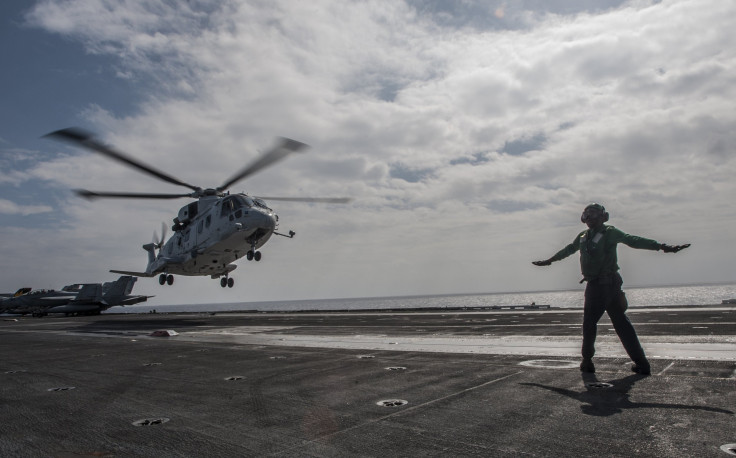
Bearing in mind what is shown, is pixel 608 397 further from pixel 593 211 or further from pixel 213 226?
pixel 213 226

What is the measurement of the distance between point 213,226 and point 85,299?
156ft

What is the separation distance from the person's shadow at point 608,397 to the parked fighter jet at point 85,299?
228 feet

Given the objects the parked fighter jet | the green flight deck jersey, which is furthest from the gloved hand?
the parked fighter jet

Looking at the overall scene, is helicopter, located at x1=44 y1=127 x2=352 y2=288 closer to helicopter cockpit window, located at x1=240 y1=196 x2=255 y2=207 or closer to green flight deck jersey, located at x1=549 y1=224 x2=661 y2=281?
helicopter cockpit window, located at x1=240 y1=196 x2=255 y2=207

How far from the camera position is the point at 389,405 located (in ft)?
17.6

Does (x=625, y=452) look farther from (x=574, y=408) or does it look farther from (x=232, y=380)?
(x=232, y=380)

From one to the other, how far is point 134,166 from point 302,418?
81.6 ft

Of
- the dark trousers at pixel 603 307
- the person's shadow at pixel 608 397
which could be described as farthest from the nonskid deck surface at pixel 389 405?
the dark trousers at pixel 603 307

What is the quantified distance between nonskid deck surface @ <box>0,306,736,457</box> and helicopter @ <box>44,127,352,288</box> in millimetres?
16899

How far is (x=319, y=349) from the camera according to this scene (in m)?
11.7

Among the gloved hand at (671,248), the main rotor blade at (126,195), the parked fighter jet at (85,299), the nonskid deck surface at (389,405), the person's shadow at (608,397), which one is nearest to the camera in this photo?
the nonskid deck surface at (389,405)

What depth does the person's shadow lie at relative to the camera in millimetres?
4610

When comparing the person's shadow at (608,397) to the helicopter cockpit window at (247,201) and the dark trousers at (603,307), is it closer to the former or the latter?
the dark trousers at (603,307)

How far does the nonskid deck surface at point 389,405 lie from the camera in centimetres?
393
